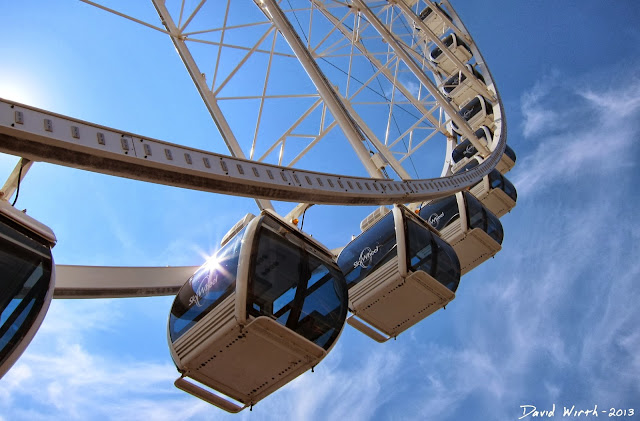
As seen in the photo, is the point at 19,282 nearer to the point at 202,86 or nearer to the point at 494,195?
the point at 202,86

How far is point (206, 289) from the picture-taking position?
8.61 meters

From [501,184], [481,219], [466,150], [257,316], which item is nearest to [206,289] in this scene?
[257,316]

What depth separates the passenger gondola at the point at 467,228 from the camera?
45.2 ft

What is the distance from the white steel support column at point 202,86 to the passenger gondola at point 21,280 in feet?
15.0

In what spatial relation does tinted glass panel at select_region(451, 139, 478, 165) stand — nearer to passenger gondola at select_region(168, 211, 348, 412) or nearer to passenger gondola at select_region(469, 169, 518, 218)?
passenger gondola at select_region(469, 169, 518, 218)

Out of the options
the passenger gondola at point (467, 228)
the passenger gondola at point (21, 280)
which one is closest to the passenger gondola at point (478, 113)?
the passenger gondola at point (467, 228)

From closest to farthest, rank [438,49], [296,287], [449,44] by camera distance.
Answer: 1. [296,287]
2. [449,44]
3. [438,49]

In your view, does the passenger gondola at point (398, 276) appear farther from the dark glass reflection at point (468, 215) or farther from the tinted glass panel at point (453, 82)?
the tinted glass panel at point (453, 82)

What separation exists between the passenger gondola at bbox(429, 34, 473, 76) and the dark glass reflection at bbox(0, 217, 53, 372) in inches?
788

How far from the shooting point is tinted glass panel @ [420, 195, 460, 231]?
14337 mm

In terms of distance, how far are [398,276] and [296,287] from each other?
2.85 meters

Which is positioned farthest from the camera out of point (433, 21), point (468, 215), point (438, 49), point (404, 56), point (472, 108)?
point (433, 21)

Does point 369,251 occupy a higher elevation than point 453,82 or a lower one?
lower

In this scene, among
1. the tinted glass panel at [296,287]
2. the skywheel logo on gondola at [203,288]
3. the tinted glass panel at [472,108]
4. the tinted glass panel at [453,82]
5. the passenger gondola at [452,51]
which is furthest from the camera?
the passenger gondola at [452,51]
